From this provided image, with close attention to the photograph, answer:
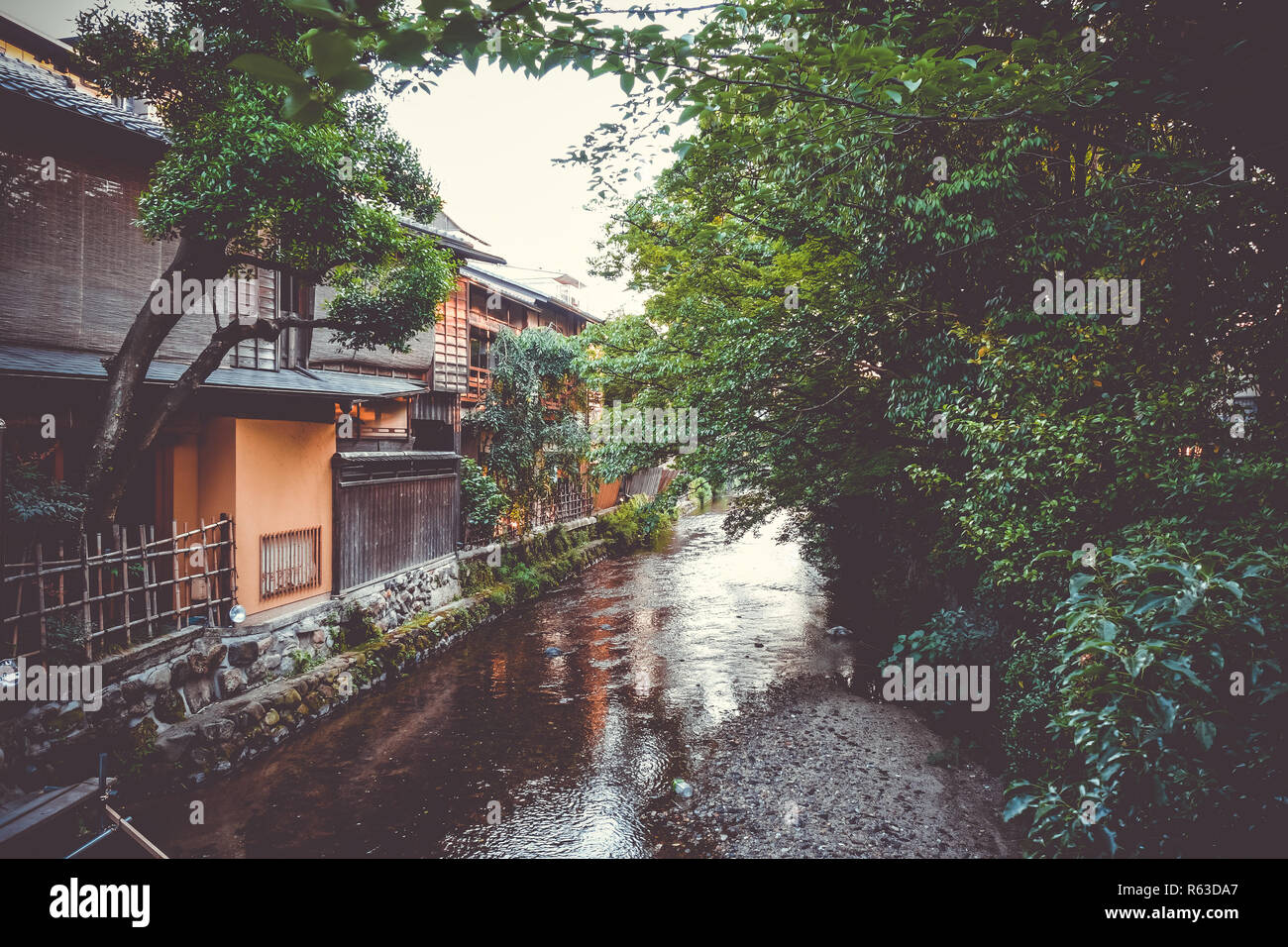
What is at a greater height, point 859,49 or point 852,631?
point 859,49

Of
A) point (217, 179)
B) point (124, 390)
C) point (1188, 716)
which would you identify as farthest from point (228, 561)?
point (1188, 716)

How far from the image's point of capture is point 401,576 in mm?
14547

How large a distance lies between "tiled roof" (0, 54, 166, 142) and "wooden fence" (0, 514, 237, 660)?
656 cm

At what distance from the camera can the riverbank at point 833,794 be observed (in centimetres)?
696

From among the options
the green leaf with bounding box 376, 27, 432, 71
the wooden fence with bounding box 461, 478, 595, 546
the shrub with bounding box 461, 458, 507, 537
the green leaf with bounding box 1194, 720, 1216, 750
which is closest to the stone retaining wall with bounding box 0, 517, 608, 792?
the shrub with bounding box 461, 458, 507, 537

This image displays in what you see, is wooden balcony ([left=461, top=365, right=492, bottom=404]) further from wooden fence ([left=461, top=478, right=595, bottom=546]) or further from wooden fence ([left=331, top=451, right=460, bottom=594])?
wooden fence ([left=331, top=451, right=460, bottom=594])

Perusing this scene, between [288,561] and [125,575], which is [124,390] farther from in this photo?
[288,561]

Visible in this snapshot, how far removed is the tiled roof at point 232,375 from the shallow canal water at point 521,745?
17.7ft

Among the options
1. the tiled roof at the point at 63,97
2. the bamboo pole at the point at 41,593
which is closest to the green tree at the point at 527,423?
the tiled roof at the point at 63,97

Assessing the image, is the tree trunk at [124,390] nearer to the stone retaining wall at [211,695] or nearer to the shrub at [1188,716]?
the stone retaining wall at [211,695]

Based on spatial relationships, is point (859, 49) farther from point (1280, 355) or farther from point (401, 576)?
point (401, 576)

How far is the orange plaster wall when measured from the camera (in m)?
10.6

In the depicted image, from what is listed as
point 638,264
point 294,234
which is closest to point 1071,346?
point 294,234

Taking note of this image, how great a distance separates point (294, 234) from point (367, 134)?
180 cm
